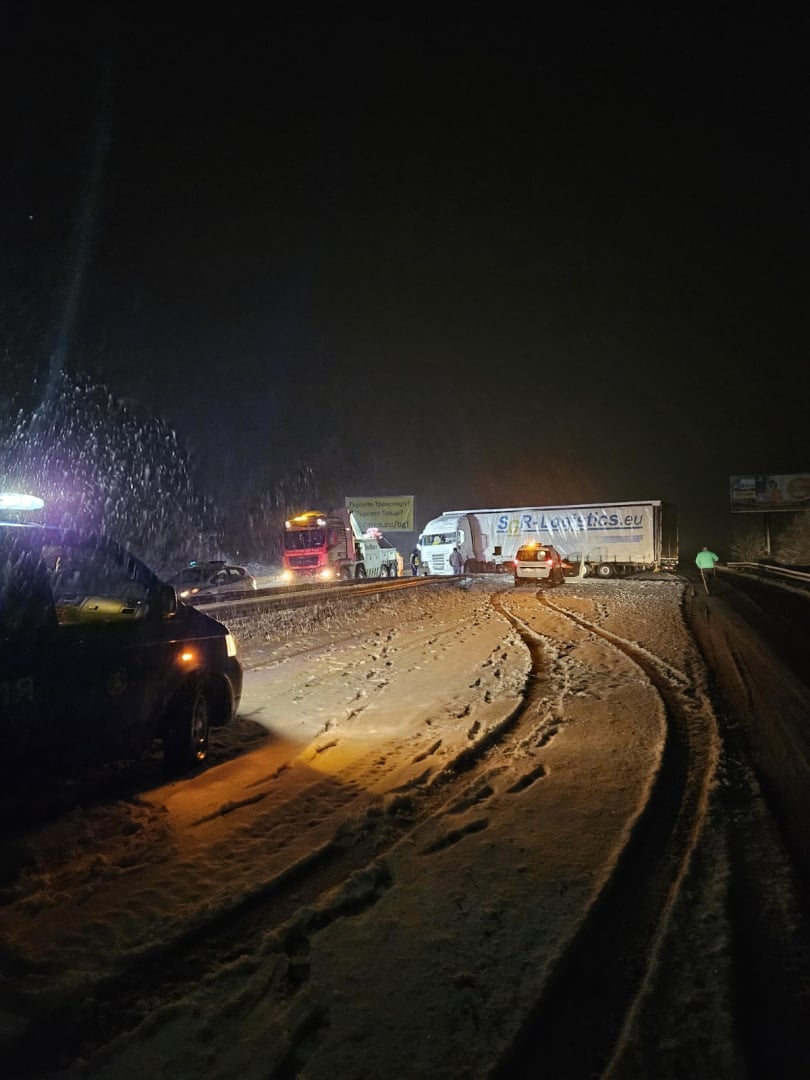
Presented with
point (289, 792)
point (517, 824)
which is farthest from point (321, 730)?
point (517, 824)

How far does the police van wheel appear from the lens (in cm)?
600

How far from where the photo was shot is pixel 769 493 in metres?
70.1

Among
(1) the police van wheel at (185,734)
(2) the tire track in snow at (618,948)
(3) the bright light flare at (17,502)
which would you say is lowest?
(2) the tire track in snow at (618,948)

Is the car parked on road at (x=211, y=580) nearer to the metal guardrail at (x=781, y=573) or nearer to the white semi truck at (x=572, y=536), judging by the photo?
the white semi truck at (x=572, y=536)

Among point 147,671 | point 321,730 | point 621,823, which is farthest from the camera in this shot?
point 321,730

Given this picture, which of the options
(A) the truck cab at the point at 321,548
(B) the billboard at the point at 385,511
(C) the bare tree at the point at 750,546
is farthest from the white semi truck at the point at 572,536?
(C) the bare tree at the point at 750,546

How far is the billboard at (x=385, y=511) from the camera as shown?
192 feet

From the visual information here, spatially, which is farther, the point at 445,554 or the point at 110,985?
the point at 445,554

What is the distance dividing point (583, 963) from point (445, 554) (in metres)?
36.7

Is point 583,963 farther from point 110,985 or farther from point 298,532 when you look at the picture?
point 298,532

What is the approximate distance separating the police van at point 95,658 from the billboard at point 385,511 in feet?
170

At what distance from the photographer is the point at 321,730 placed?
7.41 m

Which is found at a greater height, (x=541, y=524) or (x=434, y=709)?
(x=541, y=524)

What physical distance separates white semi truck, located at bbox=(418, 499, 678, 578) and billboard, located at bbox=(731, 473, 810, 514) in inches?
1358
